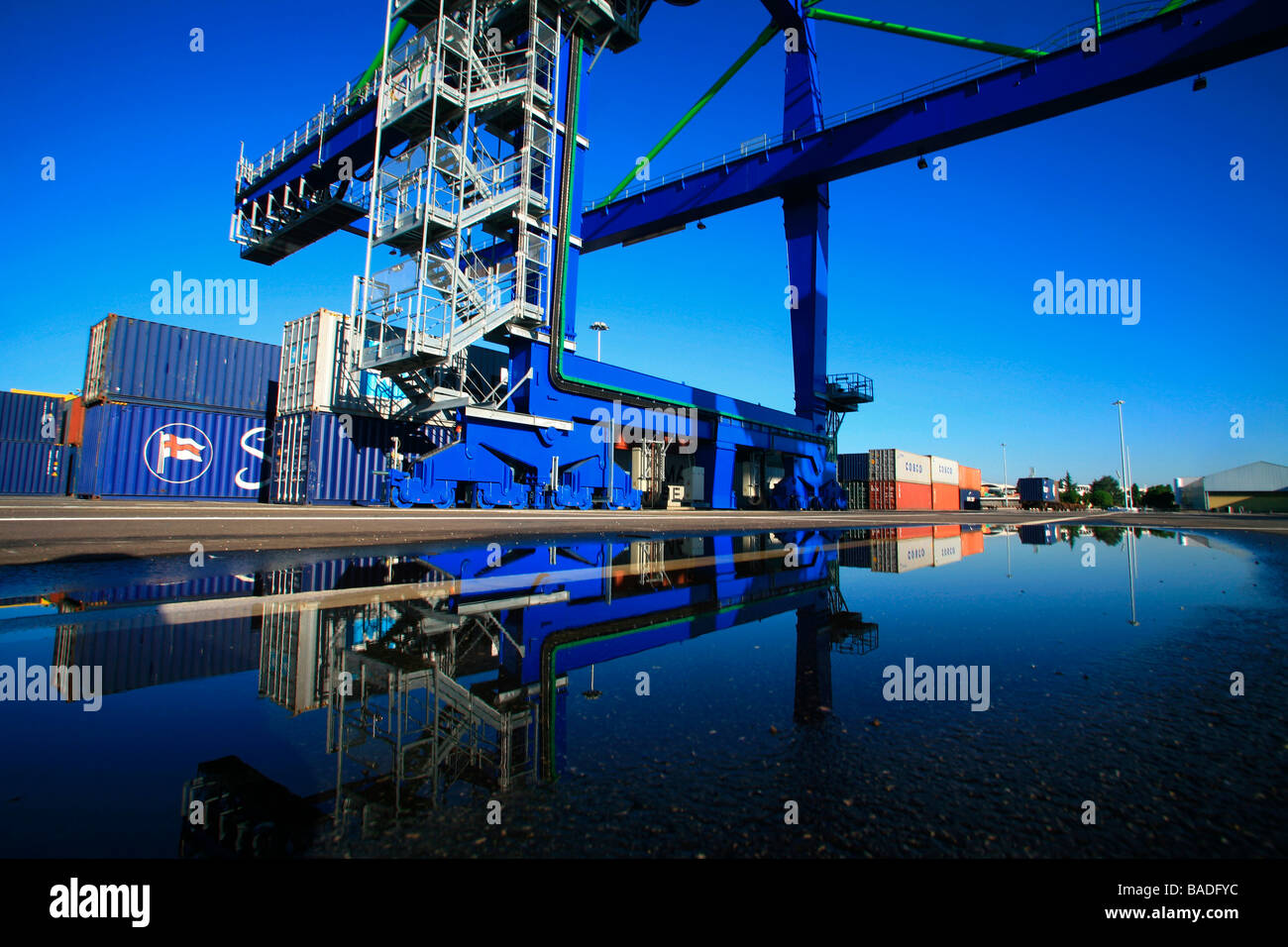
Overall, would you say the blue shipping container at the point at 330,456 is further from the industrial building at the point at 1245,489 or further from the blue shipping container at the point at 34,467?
the industrial building at the point at 1245,489

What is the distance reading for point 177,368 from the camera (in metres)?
18.1

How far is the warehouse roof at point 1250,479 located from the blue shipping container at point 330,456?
88.9 m

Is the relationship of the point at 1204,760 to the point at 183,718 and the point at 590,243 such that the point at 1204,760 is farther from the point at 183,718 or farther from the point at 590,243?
the point at 590,243

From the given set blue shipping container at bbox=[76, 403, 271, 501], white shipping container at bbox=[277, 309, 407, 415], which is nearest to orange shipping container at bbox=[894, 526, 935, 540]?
white shipping container at bbox=[277, 309, 407, 415]

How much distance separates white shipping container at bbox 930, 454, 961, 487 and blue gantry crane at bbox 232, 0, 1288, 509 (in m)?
30.6

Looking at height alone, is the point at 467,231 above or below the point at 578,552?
above

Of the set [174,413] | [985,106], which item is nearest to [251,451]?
[174,413]

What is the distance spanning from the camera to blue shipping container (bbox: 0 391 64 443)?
2055 cm

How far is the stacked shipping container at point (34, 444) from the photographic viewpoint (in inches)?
813

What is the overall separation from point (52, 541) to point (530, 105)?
53.0 feet

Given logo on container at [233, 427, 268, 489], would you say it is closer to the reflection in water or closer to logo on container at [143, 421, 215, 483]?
logo on container at [143, 421, 215, 483]

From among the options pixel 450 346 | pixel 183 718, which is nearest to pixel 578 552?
pixel 183 718
